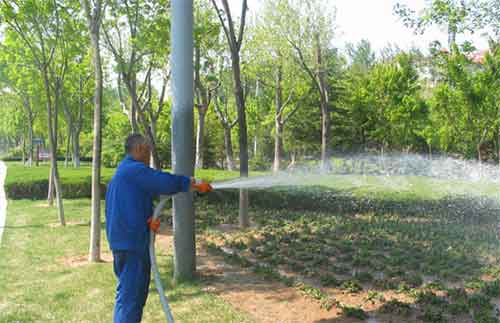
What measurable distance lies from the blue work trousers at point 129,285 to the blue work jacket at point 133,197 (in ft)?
0.26

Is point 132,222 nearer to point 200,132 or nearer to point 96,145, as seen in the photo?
point 96,145

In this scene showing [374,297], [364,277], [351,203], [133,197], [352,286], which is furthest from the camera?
[351,203]

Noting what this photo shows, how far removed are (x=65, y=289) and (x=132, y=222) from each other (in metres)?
2.51

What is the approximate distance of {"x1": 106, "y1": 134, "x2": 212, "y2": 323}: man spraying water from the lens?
3062 mm

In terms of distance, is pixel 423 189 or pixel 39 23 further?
pixel 423 189

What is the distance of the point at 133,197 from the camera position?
307cm

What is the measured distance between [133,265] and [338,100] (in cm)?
2106

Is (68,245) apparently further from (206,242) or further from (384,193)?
(384,193)

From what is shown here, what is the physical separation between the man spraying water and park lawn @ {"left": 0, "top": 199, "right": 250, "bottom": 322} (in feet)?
3.20

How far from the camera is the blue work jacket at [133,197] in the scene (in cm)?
305

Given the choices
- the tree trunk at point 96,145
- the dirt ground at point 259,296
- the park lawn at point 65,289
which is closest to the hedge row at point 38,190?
the park lawn at point 65,289

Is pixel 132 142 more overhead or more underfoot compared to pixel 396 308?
more overhead

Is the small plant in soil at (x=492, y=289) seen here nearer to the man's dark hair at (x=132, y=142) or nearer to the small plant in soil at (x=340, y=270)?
the small plant in soil at (x=340, y=270)

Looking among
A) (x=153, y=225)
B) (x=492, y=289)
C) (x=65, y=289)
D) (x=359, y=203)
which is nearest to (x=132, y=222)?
(x=153, y=225)
